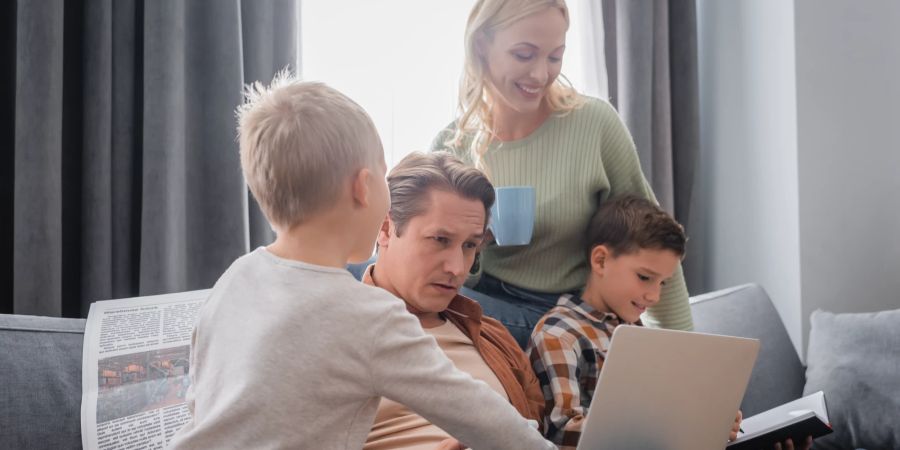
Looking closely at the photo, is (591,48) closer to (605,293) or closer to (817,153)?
(817,153)

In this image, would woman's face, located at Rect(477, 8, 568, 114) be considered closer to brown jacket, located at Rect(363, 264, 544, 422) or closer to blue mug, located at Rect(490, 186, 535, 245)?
blue mug, located at Rect(490, 186, 535, 245)

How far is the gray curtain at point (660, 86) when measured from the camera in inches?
115

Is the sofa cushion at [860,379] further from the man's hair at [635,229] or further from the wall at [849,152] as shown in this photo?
the man's hair at [635,229]

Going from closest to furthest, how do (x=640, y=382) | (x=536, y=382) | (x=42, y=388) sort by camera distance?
(x=640, y=382) → (x=42, y=388) → (x=536, y=382)

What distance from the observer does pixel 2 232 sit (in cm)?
186

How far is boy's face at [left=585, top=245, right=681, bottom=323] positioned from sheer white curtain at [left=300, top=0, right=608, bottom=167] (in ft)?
3.81

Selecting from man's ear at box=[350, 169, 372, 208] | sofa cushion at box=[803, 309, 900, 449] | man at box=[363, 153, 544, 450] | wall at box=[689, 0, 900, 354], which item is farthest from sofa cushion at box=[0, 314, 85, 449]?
wall at box=[689, 0, 900, 354]

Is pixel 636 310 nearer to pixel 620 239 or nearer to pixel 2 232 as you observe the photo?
pixel 620 239

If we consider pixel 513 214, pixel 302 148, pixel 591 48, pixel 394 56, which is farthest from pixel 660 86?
pixel 302 148

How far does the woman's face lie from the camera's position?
159cm

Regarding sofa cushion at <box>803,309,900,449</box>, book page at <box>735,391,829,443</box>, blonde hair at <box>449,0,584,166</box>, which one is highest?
blonde hair at <box>449,0,584,166</box>

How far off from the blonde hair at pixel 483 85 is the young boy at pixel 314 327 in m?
0.68

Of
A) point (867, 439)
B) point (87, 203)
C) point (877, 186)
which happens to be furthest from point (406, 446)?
point (877, 186)

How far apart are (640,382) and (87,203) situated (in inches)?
55.1
